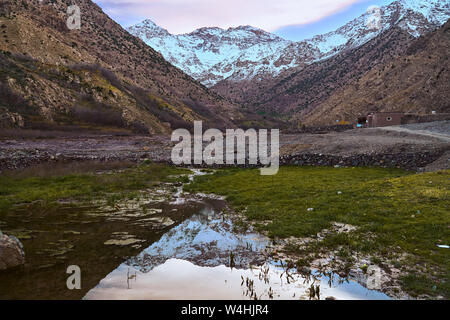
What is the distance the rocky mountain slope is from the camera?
3177 inches

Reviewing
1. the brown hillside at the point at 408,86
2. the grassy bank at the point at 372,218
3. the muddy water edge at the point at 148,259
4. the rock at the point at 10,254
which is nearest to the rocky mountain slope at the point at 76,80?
the brown hillside at the point at 408,86

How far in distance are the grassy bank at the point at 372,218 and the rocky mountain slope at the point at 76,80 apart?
74.6 m

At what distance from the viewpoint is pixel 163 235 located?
12875 millimetres

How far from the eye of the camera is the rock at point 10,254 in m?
8.77

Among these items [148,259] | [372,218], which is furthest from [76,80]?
[372,218]

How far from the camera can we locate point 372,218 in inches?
527

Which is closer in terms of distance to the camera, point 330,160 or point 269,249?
point 269,249

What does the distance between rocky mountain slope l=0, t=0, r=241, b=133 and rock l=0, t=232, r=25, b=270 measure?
7427cm

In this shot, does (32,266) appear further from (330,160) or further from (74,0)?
(74,0)

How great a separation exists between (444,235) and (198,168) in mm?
32216

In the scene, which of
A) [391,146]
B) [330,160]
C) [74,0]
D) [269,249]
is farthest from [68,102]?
[74,0]

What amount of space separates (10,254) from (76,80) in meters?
108

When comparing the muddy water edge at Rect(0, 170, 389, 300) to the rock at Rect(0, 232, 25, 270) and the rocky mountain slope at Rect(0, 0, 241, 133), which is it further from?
the rocky mountain slope at Rect(0, 0, 241, 133)

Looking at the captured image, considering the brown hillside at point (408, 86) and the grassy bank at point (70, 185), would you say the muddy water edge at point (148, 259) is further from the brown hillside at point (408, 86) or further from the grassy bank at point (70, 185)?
the brown hillside at point (408, 86)
